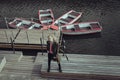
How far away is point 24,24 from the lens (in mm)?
25000

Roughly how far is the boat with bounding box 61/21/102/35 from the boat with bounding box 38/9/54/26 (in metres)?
2.17

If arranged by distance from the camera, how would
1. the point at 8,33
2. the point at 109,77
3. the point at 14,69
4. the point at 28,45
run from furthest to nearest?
the point at 8,33 < the point at 28,45 < the point at 14,69 < the point at 109,77

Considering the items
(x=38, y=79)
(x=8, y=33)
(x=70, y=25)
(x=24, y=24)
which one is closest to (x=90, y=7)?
(x=70, y=25)

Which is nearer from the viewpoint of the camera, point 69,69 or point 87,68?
point 69,69

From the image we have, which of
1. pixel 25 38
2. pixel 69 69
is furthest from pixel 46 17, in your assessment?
pixel 69 69

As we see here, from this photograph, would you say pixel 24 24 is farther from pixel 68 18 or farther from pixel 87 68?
pixel 87 68

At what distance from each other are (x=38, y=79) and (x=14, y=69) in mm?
1917

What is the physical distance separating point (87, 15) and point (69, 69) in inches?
609

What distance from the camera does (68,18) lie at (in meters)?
26.1

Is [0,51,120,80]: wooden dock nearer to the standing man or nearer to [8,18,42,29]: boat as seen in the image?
the standing man

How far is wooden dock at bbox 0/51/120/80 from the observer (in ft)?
41.7

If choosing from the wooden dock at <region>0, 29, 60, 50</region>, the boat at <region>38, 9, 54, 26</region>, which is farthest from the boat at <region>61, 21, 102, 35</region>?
the boat at <region>38, 9, 54, 26</region>

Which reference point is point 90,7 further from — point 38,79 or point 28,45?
point 38,79

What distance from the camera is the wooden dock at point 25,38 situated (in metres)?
19.9
